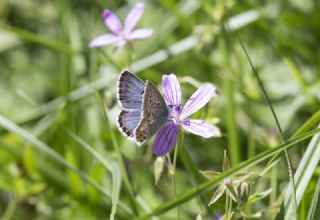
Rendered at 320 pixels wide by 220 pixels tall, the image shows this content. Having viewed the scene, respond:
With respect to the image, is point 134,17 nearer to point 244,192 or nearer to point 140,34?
point 140,34

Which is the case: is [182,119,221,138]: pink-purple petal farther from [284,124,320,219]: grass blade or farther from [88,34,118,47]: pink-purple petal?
[88,34,118,47]: pink-purple petal

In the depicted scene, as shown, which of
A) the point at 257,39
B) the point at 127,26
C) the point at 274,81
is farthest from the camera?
the point at 257,39

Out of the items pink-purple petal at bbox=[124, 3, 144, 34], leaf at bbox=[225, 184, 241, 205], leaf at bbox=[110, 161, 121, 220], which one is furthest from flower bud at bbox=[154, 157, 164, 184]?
pink-purple petal at bbox=[124, 3, 144, 34]

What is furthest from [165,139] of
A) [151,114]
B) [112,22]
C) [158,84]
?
[158,84]

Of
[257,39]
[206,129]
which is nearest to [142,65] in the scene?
[257,39]

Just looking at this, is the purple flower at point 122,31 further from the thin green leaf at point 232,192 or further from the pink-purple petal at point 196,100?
the thin green leaf at point 232,192

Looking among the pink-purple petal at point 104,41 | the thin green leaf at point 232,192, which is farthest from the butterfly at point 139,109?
the pink-purple petal at point 104,41

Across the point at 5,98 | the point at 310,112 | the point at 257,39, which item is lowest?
the point at 310,112

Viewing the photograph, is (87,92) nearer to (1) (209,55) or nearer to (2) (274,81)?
(1) (209,55)
